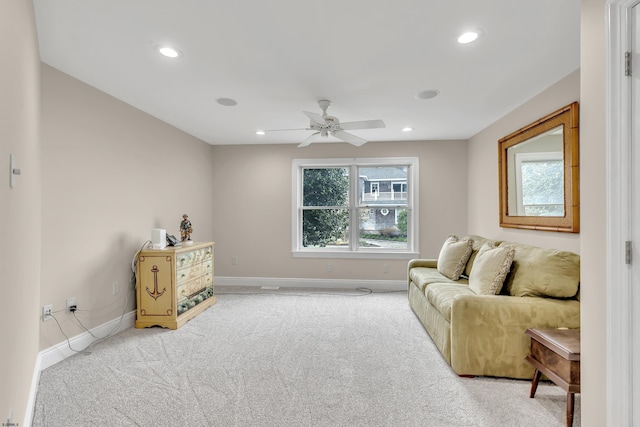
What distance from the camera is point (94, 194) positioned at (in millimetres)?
3043

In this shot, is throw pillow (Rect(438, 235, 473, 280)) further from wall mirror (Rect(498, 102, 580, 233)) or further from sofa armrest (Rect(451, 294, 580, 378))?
sofa armrest (Rect(451, 294, 580, 378))

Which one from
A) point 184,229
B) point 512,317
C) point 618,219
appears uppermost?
point 618,219

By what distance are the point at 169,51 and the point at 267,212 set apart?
133 inches

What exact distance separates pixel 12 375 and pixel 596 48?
120 inches

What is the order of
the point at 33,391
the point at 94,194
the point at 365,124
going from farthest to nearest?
the point at 365,124 < the point at 94,194 < the point at 33,391

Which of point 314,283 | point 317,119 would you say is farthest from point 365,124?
point 314,283

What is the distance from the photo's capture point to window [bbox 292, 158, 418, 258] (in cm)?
530

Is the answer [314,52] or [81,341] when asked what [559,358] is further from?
[81,341]

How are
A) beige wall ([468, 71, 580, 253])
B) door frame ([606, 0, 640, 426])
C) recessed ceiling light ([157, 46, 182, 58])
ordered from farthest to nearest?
beige wall ([468, 71, 580, 253]) < recessed ceiling light ([157, 46, 182, 58]) < door frame ([606, 0, 640, 426])

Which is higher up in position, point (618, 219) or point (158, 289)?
point (618, 219)

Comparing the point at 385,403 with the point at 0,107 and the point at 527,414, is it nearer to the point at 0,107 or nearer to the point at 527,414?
the point at 527,414

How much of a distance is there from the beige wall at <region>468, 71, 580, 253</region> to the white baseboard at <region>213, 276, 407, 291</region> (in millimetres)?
1516

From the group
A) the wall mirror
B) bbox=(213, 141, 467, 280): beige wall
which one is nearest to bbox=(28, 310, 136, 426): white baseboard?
bbox=(213, 141, 467, 280): beige wall

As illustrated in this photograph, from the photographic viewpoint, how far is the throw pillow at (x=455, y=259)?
3.63m
